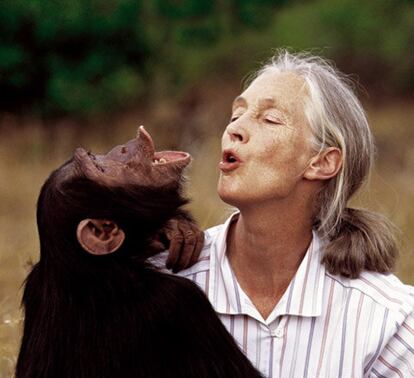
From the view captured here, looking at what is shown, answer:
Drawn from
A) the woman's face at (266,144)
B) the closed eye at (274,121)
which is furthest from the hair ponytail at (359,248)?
the closed eye at (274,121)

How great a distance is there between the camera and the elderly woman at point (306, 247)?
143 inches

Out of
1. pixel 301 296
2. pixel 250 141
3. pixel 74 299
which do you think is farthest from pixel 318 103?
pixel 74 299

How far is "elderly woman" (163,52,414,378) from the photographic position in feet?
11.9

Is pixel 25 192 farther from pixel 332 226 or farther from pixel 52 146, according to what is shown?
pixel 332 226

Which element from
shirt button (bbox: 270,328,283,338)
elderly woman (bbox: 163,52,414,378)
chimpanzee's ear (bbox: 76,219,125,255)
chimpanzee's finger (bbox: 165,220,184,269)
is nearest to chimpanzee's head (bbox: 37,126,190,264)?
chimpanzee's ear (bbox: 76,219,125,255)

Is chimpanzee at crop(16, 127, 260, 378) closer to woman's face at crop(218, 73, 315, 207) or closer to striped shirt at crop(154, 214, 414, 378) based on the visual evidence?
striped shirt at crop(154, 214, 414, 378)

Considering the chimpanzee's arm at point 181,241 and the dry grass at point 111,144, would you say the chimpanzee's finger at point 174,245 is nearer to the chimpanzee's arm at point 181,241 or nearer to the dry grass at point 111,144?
the chimpanzee's arm at point 181,241

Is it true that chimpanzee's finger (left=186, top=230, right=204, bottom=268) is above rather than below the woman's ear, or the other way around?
below

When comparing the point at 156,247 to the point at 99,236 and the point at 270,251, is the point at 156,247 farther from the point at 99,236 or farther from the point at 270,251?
the point at 270,251

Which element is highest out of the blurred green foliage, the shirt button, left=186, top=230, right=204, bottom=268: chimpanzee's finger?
the blurred green foliage

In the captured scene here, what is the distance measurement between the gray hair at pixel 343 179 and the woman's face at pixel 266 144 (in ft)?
0.16

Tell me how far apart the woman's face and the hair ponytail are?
0.24 meters

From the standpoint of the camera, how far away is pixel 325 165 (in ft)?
12.2

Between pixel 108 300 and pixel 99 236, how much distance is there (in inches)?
8.3
